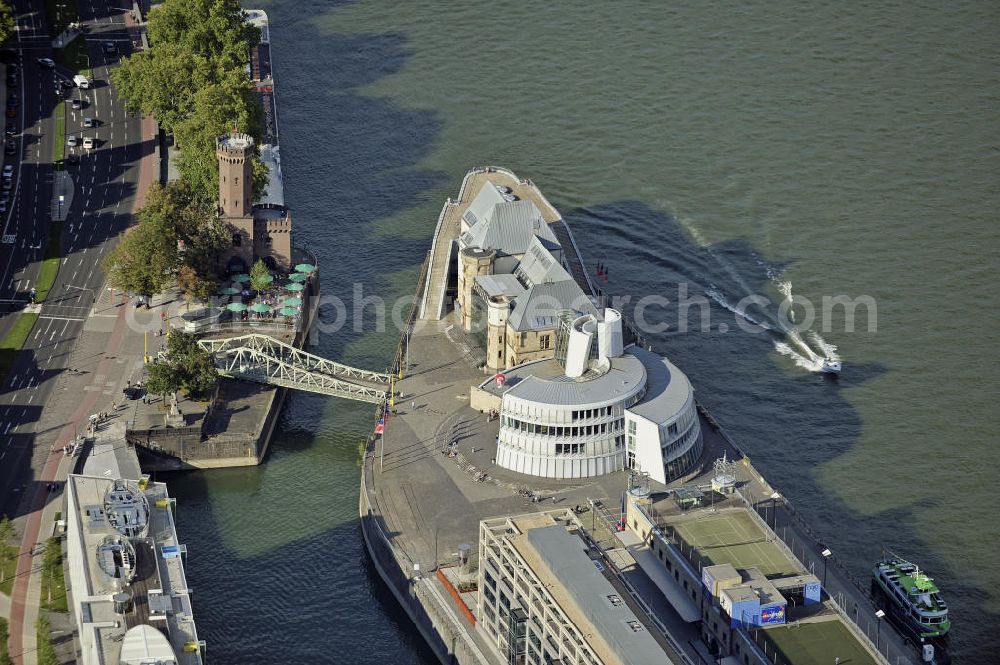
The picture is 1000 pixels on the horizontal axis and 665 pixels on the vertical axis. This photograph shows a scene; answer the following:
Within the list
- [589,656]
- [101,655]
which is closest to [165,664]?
[101,655]

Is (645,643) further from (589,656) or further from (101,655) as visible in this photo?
(101,655)

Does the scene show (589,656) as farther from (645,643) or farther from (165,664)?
(165,664)

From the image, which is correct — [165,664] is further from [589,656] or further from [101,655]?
[589,656]

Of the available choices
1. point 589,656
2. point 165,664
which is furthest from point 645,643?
point 165,664

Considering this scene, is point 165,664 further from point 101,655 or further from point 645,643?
point 645,643
